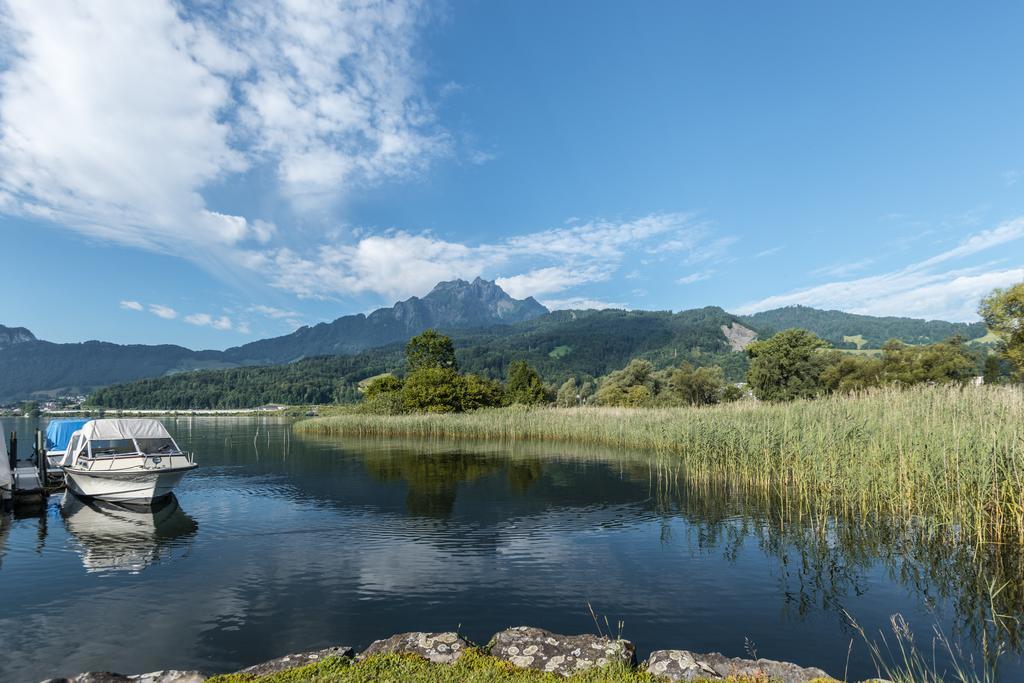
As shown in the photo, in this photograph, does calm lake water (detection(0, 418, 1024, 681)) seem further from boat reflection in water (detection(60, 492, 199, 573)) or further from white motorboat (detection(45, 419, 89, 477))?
white motorboat (detection(45, 419, 89, 477))

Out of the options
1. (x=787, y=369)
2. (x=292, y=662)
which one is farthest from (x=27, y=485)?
(x=787, y=369)

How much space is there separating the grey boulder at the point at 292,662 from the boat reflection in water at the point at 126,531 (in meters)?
7.60

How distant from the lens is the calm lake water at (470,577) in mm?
7582

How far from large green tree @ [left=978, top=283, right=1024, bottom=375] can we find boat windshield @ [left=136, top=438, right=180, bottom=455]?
48.3 metres

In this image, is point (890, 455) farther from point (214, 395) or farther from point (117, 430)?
point (214, 395)

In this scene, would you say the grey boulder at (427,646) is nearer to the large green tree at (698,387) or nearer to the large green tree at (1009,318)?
the large green tree at (1009,318)

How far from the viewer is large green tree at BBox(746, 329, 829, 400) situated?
58.8m

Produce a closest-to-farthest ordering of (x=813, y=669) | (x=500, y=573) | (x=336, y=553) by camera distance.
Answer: (x=813, y=669)
(x=500, y=573)
(x=336, y=553)

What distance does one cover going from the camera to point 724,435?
20.4 meters

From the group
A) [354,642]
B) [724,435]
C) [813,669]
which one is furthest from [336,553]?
[724,435]

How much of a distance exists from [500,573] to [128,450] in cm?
1803

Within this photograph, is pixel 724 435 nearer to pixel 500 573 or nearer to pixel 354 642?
pixel 500 573

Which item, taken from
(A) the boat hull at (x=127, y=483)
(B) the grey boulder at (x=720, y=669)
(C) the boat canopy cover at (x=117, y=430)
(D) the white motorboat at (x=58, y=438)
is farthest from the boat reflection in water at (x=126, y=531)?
(B) the grey boulder at (x=720, y=669)

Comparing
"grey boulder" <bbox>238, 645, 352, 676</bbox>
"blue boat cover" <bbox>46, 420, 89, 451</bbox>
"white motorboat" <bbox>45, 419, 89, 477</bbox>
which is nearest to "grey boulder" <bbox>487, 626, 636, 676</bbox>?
"grey boulder" <bbox>238, 645, 352, 676</bbox>
